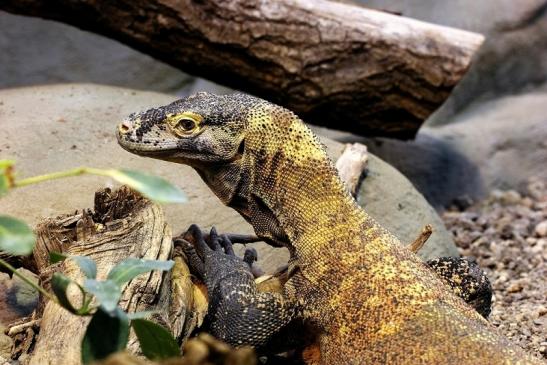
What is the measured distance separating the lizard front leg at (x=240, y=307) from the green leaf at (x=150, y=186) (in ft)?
5.39

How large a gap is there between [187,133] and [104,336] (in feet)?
5.21

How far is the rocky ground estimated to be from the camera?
4.46m

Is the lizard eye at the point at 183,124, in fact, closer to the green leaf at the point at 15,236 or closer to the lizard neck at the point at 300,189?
the lizard neck at the point at 300,189

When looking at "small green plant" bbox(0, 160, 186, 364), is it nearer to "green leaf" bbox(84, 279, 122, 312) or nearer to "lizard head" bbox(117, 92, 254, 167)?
"green leaf" bbox(84, 279, 122, 312)

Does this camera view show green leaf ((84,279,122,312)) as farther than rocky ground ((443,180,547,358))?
No

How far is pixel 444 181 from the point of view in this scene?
26.9ft

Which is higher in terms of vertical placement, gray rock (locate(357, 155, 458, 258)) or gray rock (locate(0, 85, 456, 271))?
gray rock (locate(357, 155, 458, 258))

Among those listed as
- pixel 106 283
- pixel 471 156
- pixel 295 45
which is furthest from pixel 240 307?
pixel 471 156

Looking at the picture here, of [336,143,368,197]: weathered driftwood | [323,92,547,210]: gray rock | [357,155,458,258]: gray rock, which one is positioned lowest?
[323,92,547,210]: gray rock

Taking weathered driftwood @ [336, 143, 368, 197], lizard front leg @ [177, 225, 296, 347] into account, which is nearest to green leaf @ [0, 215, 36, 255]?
lizard front leg @ [177, 225, 296, 347]

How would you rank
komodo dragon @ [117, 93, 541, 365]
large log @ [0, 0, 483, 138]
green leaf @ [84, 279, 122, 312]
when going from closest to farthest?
1. green leaf @ [84, 279, 122, 312]
2. komodo dragon @ [117, 93, 541, 365]
3. large log @ [0, 0, 483, 138]

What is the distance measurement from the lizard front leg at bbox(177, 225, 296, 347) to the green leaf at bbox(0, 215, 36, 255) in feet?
5.55

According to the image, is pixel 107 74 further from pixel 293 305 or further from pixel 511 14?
pixel 293 305

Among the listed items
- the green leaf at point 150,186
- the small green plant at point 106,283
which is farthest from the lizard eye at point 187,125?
the green leaf at point 150,186
